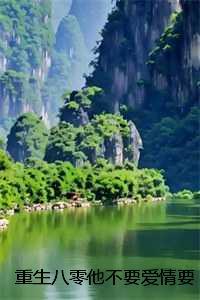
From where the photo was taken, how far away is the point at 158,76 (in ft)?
282

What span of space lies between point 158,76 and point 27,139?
50.3 feet

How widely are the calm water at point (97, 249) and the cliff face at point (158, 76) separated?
35.3m

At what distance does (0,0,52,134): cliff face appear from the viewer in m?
140

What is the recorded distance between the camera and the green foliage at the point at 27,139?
9281cm

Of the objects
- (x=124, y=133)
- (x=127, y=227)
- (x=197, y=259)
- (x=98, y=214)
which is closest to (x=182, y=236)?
(x=127, y=227)

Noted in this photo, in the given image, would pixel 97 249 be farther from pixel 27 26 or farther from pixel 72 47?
pixel 72 47

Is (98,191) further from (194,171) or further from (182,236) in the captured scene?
(182,236)

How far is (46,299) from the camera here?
783 inches

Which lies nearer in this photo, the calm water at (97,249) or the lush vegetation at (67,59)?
the calm water at (97,249)

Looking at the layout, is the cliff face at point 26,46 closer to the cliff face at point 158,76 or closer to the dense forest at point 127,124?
the dense forest at point 127,124

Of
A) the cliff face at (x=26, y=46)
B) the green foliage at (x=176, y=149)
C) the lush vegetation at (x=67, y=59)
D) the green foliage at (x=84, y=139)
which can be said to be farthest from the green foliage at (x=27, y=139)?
the lush vegetation at (x=67, y=59)

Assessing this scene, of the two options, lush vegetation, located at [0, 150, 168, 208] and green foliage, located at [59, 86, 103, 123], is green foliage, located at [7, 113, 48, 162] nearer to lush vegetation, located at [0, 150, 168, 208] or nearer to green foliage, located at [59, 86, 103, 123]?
green foliage, located at [59, 86, 103, 123]

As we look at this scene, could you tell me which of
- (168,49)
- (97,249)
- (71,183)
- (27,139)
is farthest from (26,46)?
(97,249)

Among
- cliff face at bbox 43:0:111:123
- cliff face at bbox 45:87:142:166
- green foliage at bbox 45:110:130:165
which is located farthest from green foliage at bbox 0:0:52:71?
green foliage at bbox 45:110:130:165
